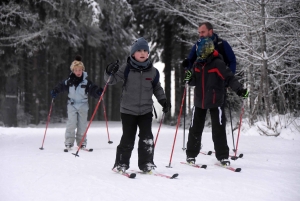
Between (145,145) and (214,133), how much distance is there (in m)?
1.22

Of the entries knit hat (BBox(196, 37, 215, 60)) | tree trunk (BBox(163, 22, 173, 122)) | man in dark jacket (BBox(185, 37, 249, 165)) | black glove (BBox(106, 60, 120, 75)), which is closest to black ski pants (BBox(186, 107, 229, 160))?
man in dark jacket (BBox(185, 37, 249, 165))

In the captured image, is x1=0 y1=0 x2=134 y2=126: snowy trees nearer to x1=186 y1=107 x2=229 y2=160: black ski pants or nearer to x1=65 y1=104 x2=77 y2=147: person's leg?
x1=65 y1=104 x2=77 y2=147: person's leg

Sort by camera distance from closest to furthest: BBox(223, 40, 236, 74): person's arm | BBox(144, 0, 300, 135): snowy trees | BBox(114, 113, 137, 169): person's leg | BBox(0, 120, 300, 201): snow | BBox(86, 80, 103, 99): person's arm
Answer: BBox(0, 120, 300, 201): snow → BBox(114, 113, 137, 169): person's leg → BBox(223, 40, 236, 74): person's arm → BBox(86, 80, 103, 99): person's arm → BBox(144, 0, 300, 135): snowy trees

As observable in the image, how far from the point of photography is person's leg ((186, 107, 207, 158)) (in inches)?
233

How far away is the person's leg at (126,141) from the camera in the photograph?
5.16 m

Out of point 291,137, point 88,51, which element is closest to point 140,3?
point 88,51

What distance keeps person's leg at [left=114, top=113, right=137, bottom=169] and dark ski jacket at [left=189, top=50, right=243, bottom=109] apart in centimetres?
118

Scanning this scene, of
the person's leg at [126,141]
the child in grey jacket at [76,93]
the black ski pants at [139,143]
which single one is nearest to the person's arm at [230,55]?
the black ski pants at [139,143]

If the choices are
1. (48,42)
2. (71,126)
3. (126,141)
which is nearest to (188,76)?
(126,141)

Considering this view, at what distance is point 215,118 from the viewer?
19.4 feet

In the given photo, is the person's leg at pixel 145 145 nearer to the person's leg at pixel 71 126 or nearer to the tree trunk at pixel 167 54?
the person's leg at pixel 71 126

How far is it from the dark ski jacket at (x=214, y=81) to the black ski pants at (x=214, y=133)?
0.15m

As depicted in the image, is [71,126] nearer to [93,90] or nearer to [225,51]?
[93,90]

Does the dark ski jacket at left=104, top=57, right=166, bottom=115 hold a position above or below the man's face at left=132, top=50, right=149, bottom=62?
below
